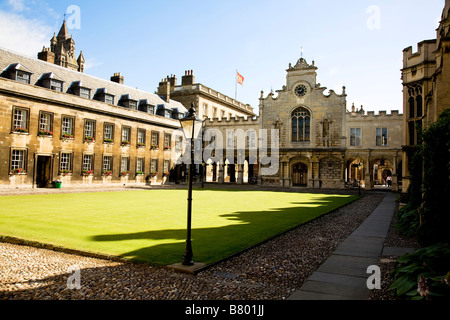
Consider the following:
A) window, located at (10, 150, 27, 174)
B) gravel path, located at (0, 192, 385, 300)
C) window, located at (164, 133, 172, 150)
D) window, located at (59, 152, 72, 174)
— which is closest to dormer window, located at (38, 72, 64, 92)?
window, located at (59, 152, 72, 174)

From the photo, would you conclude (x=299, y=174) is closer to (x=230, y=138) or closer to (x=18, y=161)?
(x=230, y=138)

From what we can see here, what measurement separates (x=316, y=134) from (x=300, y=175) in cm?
598

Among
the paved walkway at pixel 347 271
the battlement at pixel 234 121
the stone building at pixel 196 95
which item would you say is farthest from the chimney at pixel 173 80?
the paved walkway at pixel 347 271

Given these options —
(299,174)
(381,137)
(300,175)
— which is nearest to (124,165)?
(299,174)

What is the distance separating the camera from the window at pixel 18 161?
81.2ft

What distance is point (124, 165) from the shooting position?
34.7 m

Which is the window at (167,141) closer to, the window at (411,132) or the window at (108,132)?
the window at (108,132)

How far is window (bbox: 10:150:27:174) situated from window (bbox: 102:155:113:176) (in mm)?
7755

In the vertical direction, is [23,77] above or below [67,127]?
above

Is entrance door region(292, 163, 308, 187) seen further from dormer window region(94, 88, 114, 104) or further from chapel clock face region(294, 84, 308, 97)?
dormer window region(94, 88, 114, 104)

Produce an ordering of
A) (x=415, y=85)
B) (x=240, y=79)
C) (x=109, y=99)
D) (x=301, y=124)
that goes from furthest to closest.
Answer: (x=240, y=79), (x=301, y=124), (x=109, y=99), (x=415, y=85)

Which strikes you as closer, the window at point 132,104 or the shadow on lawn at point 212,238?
the shadow on lawn at point 212,238

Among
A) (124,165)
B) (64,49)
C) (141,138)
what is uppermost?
(64,49)

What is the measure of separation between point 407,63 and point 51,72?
2953cm
